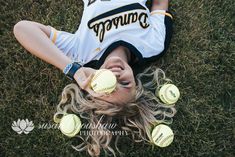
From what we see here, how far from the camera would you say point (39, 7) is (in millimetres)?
2643

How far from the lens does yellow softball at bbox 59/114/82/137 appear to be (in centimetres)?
227

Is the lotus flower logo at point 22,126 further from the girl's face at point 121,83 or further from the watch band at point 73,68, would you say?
the girl's face at point 121,83

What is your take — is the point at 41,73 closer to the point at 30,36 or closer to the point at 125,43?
the point at 30,36

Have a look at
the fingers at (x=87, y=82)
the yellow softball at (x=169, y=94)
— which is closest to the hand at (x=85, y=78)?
the fingers at (x=87, y=82)

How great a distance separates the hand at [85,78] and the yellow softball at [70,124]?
317mm

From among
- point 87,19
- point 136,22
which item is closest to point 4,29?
point 87,19

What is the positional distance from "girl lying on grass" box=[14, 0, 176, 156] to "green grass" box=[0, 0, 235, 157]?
0.51 ft

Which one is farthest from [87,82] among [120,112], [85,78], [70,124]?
[70,124]

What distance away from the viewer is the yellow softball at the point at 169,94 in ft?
7.66

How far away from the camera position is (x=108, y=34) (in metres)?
2.32

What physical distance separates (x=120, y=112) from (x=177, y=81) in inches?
27.0

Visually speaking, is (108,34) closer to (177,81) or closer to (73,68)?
(73,68)

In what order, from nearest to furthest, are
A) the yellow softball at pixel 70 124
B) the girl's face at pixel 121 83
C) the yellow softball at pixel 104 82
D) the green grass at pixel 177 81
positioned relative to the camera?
1. the yellow softball at pixel 104 82
2. the girl's face at pixel 121 83
3. the yellow softball at pixel 70 124
4. the green grass at pixel 177 81

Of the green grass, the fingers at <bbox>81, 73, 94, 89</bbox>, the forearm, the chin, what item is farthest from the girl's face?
the green grass
